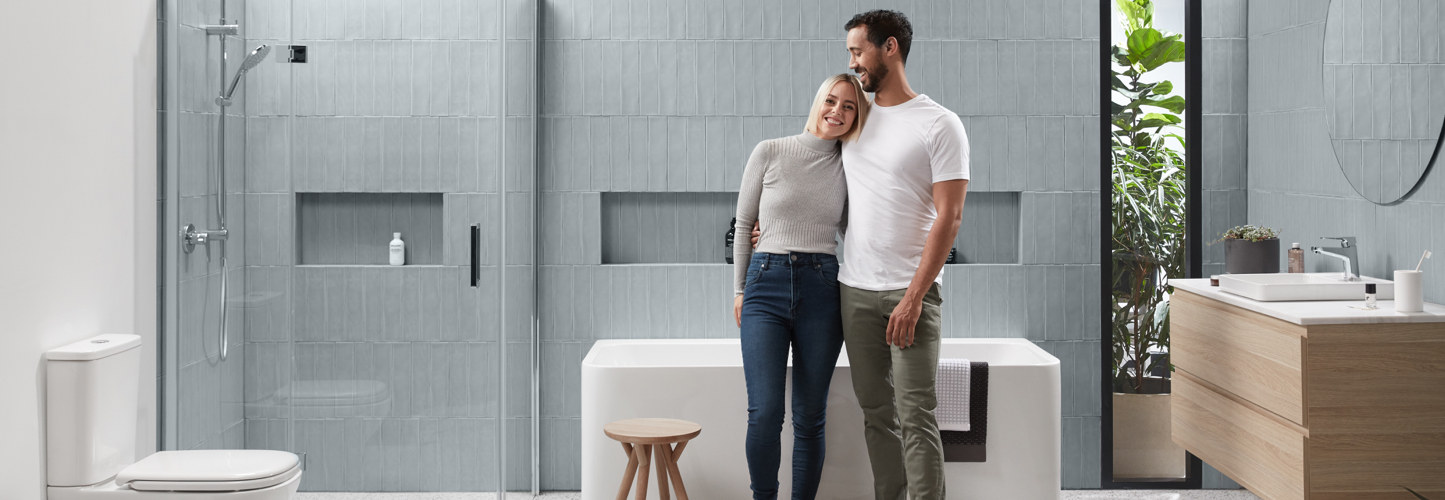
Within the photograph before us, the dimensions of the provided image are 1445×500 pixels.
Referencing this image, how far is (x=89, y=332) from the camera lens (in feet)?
7.06

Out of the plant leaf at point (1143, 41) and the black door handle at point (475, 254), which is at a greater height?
the plant leaf at point (1143, 41)

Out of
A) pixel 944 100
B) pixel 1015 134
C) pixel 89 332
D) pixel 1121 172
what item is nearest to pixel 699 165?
pixel 944 100

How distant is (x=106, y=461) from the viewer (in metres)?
2.08

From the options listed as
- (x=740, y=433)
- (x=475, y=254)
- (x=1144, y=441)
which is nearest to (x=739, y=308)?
(x=740, y=433)

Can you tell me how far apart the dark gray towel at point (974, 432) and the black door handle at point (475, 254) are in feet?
5.04

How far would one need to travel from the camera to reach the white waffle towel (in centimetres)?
284

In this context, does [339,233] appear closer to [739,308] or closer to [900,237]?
[739,308]

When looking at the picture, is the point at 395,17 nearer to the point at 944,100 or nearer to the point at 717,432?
the point at 717,432

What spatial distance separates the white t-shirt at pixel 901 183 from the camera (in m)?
2.33

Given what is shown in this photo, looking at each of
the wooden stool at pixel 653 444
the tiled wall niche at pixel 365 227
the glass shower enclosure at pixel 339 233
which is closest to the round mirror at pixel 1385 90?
the wooden stool at pixel 653 444

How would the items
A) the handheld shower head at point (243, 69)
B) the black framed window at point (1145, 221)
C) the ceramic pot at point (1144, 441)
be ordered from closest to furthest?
the handheld shower head at point (243, 69)
the black framed window at point (1145, 221)
the ceramic pot at point (1144, 441)

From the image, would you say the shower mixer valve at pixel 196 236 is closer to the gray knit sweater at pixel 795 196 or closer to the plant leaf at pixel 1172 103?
the gray knit sweater at pixel 795 196

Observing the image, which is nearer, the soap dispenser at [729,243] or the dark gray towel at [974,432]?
the dark gray towel at [974,432]

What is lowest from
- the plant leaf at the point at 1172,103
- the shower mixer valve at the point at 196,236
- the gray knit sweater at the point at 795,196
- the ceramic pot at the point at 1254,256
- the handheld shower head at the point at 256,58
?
the ceramic pot at the point at 1254,256
